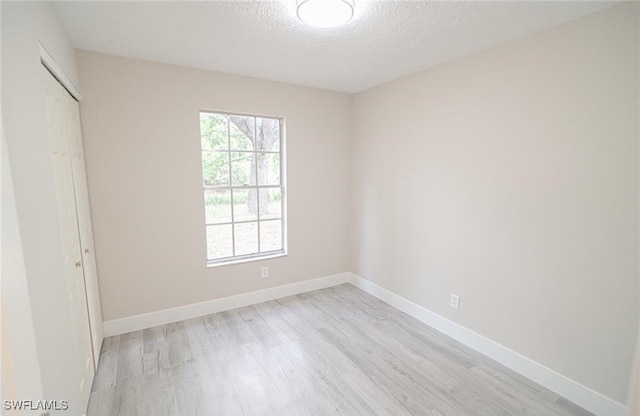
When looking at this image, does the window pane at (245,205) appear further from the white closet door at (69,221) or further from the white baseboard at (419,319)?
the white closet door at (69,221)

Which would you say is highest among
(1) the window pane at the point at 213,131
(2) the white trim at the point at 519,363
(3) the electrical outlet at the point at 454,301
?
(1) the window pane at the point at 213,131

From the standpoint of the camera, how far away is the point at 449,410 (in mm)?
1922

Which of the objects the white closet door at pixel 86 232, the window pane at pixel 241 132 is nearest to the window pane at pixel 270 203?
the window pane at pixel 241 132

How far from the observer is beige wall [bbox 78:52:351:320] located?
2.56m

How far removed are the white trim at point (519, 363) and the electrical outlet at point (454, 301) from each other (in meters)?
0.16

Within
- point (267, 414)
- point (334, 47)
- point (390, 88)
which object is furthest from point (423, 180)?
point (267, 414)

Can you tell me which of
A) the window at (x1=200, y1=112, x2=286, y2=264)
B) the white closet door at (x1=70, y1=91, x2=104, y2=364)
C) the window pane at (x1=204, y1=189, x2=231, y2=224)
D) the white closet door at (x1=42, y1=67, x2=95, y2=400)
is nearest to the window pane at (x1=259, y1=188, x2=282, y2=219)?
the window at (x1=200, y1=112, x2=286, y2=264)

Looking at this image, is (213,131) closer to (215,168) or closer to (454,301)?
(215,168)

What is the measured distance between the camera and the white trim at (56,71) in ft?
4.98

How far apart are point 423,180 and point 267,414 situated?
233 cm

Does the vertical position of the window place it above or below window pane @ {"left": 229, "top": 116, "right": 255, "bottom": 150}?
below

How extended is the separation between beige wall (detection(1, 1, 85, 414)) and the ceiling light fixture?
1.29 meters

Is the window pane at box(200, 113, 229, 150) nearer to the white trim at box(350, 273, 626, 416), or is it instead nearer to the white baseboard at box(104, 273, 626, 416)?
the white baseboard at box(104, 273, 626, 416)

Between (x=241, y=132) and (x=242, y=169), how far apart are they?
396mm
